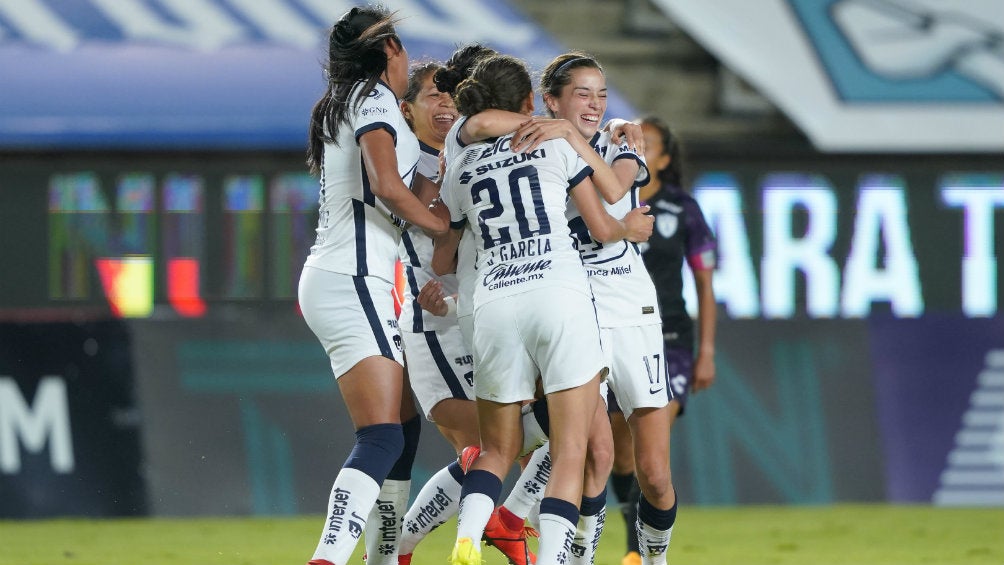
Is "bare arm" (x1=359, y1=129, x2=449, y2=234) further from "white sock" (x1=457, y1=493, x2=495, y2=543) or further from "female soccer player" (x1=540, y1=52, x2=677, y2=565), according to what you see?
"white sock" (x1=457, y1=493, x2=495, y2=543)

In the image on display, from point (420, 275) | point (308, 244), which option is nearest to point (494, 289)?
point (420, 275)

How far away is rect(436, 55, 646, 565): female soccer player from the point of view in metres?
4.95

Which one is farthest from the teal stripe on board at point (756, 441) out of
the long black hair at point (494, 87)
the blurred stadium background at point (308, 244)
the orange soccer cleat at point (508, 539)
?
the long black hair at point (494, 87)

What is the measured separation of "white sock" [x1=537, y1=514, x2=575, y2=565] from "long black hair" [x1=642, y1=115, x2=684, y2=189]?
8.68ft

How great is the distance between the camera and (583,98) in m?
5.36

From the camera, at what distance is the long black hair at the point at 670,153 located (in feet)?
23.2

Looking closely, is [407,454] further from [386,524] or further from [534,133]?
[534,133]

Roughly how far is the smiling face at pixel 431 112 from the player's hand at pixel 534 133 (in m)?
0.93

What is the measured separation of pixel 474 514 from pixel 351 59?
161 centimetres

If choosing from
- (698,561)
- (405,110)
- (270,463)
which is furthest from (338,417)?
(405,110)

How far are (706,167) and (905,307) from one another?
1.76m

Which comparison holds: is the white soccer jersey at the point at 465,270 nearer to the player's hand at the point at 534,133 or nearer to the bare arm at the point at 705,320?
the player's hand at the point at 534,133

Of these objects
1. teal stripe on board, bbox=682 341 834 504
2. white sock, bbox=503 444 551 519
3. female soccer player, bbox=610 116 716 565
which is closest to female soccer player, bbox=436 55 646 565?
white sock, bbox=503 444 551 519

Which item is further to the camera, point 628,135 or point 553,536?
point 628,135
